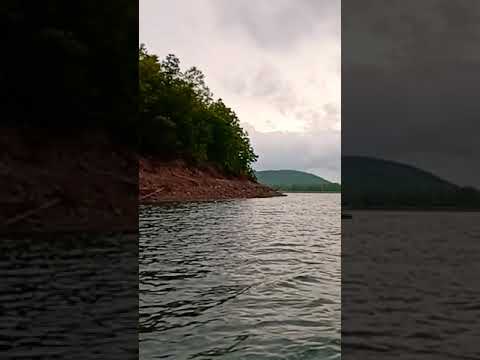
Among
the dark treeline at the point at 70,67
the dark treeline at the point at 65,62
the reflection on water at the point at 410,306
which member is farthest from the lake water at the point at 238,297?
the dark treeline at the point at 65,62

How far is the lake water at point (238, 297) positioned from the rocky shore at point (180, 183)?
2304 cm

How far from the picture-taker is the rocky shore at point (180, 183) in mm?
47969

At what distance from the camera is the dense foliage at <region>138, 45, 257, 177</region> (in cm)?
5238

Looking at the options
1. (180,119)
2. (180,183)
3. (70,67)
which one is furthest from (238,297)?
(180,119)

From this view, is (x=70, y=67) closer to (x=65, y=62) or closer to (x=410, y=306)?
(x=65, y=62)

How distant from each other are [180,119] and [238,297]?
5285 centimetres

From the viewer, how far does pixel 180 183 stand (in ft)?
172

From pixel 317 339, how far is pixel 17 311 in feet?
20.8

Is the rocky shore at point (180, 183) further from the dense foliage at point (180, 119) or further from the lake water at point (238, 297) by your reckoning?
the lake water at point (238, 297)

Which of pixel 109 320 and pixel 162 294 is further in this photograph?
pixel 162 294

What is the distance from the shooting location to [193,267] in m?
16.8

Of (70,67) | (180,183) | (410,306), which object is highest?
(70,67)

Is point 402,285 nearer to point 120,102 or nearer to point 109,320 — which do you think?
point 109,320

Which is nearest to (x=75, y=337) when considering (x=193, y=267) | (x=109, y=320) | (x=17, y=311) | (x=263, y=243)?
(x=109, y=320)
